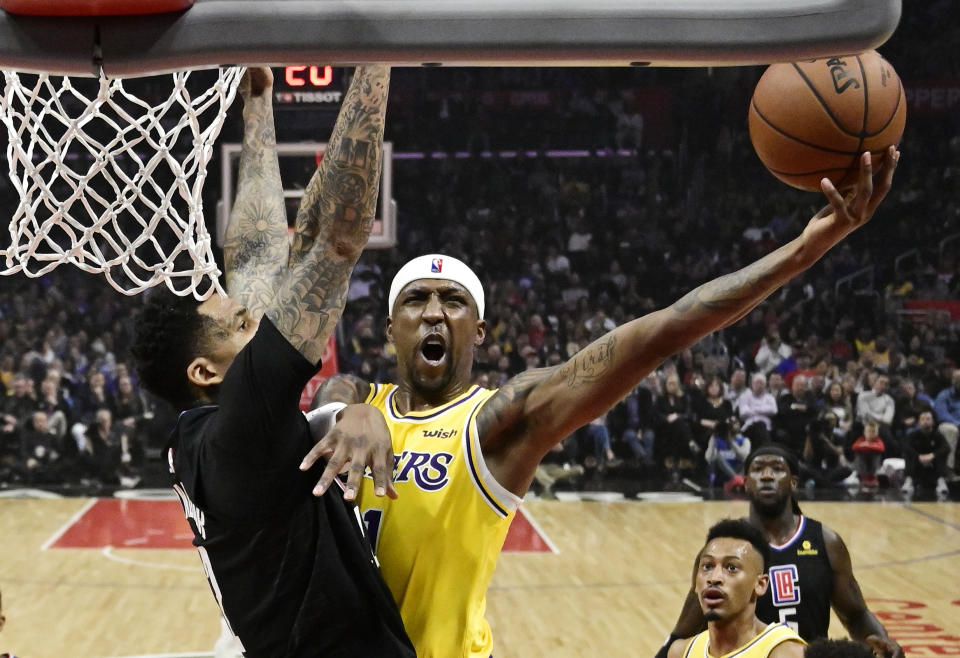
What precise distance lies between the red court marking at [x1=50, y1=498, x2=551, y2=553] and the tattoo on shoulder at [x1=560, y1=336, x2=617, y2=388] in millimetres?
6900

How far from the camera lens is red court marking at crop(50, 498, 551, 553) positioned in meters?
9.53

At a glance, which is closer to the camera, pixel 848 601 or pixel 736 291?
pixel 736 291

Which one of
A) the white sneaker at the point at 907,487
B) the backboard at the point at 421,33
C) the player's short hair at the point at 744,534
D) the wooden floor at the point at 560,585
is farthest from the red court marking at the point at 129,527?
the backboard at the point at 421,33

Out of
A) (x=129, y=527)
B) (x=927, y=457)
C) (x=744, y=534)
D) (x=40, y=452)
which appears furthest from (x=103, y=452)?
(x=744, y=534)

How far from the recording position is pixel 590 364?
2596 millimetres

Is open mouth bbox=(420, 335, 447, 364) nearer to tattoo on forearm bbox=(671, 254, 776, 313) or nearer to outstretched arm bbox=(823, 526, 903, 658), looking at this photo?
tattoo on forearm bbox=(671, 254, 776, 313)

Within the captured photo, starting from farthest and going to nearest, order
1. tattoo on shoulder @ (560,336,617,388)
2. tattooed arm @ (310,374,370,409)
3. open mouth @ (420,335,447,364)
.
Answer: tattooed arm @ (310,374,370,409) < open mouth @ (420,335,447,364) < tattoo on shoulder @ (560,336,617,388)

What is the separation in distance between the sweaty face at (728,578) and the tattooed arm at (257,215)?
5.87 ft

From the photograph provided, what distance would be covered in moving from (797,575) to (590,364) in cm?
245

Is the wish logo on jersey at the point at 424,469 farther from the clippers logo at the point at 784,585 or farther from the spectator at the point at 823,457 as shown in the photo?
the spectator at the point at 823,457

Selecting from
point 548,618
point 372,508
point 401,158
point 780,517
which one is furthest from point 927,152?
point 372,508

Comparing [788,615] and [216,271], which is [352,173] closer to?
[216,271]

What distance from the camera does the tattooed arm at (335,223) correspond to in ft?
7.38

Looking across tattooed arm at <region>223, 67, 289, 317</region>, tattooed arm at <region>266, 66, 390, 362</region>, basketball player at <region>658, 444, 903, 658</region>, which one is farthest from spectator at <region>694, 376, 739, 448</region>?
tattooed arm at <region>266, 66, 390, 362</region>
